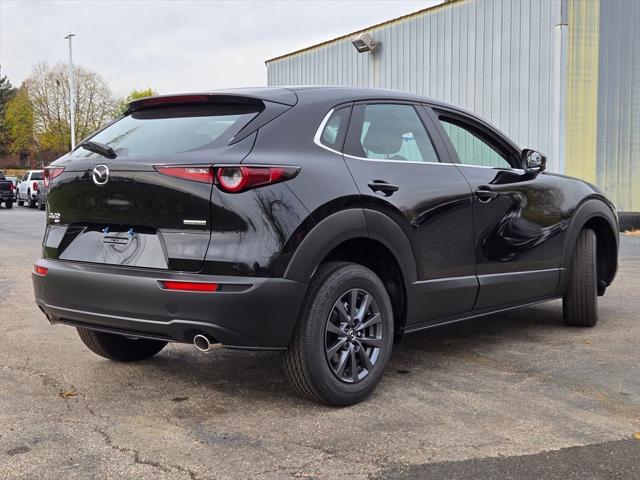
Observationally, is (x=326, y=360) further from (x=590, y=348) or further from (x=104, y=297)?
(x=590, y=348)

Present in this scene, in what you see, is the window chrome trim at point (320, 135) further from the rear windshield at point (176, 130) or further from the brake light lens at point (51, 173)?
the brake light lens at point (51, 173)

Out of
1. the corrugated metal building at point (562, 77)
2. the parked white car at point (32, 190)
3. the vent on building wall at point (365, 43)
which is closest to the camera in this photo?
the corrugated metal building at point (562, 77)

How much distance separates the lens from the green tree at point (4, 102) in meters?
75.0

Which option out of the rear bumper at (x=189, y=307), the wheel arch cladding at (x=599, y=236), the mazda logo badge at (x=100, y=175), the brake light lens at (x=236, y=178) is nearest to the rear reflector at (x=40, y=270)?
the rear bumper at (x=189, y=307)

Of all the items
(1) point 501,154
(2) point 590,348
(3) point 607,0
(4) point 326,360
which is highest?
(3) point 607,0

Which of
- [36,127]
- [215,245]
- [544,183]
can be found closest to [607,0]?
[544,183]

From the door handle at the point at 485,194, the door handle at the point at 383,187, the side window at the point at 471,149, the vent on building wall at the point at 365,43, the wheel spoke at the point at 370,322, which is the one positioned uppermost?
the vent on building wall at the point at 365,43

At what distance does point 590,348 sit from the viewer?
5.21m

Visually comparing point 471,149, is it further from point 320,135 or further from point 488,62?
point 488,62

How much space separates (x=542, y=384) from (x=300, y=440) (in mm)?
1644

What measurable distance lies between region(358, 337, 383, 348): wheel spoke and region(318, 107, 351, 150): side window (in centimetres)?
102

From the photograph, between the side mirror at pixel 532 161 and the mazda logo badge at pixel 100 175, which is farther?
the side mirror at pixel 532 161

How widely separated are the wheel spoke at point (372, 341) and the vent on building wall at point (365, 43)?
16732 mm

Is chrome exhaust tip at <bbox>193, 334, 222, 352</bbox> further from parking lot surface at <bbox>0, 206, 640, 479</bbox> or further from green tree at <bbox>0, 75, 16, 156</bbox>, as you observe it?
green tree at <bbox>0, 75, 16, 156</bbox>
